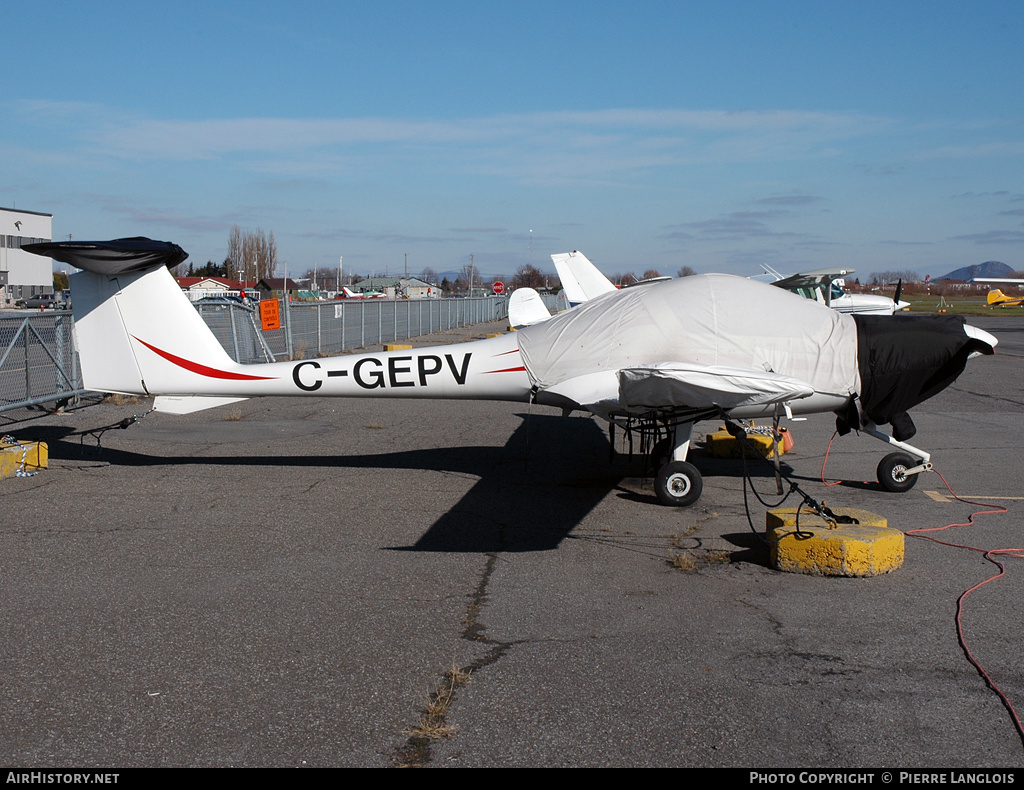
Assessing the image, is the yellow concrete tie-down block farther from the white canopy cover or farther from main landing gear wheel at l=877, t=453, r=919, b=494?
main landing gear wheel at l=877, t=453, r=919, b=494

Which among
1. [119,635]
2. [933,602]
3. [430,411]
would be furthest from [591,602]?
[430,411]

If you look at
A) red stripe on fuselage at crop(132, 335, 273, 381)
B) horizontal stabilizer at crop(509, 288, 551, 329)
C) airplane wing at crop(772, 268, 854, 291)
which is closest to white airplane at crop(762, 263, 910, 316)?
airplane wing at crop(772, 268, 854, 291)

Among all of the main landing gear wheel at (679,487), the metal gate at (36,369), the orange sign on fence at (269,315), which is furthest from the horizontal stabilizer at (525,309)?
the main landing gear wheel at (679,487)

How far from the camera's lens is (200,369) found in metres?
9.62

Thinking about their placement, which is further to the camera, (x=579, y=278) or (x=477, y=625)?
(x=579, y=278)

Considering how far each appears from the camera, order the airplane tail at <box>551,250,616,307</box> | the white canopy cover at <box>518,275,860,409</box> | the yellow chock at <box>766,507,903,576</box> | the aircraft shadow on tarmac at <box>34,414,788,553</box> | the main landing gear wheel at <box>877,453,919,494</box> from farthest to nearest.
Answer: the airplane tail at <box>551,250,616,307</box>
the main landing gear wheel at <box>877,453,919,494</box>
the white canopy cover at <box>518,275,860,409</box>
the aircraft shadow on tarmac at <box>34,414,788,553</box>
the yellow chock at <box>766,507,903,576</box>

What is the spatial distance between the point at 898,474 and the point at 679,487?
103 inches

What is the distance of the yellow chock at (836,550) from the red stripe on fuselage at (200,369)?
Answer: 6.01 metres

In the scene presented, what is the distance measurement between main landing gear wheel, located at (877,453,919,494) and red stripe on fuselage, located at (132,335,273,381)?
7.03 m

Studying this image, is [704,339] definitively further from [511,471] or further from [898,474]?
[511,471]

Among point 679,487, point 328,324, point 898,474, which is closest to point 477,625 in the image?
point 679,487

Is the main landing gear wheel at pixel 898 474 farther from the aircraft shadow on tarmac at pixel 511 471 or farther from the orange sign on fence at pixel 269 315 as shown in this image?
the orange sign on fence at pixel 269 315

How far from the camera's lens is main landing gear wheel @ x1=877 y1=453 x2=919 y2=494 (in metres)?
9.16
